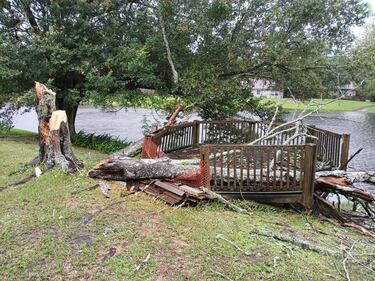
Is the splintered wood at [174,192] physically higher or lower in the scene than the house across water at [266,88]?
lower

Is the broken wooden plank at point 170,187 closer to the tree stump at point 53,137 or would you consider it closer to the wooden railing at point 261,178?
the wooden railing at point 261,178

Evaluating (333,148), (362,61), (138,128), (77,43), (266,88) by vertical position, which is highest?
(77,43)

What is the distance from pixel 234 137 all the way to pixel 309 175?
4.27 meters

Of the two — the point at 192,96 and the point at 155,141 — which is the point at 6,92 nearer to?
the point at 192,96

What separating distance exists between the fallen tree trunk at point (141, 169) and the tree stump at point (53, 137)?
89 cm

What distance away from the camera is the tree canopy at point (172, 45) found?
33.9 ft

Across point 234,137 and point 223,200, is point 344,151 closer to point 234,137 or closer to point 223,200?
point 223,200

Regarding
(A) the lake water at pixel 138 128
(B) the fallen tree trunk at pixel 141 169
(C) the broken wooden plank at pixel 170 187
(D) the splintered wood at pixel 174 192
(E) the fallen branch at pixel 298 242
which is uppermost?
(B) the fallen tree trunk at pixel 141 169

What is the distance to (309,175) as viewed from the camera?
5.02 metres

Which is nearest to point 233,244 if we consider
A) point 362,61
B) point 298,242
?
point 298,242

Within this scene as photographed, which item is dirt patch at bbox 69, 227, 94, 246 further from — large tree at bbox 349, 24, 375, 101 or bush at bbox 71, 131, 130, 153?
large tree at bbox 349, 24, 375, 101

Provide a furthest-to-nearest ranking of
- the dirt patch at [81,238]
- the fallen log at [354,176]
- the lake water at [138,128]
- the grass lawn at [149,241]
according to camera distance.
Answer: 1. the lake water at [138,128]
2. the fallen log at [354,176]
3. the dirt patch at [81,238]
4. the grass lawn at [149,241]

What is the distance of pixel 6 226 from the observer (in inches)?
153

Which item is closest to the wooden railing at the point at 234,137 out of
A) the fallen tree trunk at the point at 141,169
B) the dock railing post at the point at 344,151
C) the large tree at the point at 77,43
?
the dock railing post at the point at 344,151
